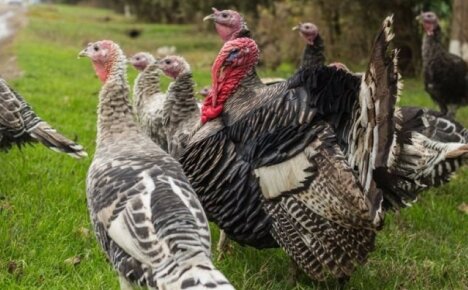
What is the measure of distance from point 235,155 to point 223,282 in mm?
1403

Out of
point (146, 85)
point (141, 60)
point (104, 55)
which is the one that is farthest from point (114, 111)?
point (141, 60)

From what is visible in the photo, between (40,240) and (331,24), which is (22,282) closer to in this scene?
(40,240)

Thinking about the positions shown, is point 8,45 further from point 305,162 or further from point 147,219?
point 147,219

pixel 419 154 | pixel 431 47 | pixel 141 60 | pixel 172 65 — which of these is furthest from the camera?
pixel 431 47

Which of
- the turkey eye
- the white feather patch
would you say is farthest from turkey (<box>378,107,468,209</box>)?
the turkey eye

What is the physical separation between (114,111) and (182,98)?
1.35 m

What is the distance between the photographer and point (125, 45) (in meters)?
20.7

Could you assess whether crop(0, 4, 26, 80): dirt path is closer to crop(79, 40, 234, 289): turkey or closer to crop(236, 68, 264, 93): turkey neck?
crop(236, 68, 264, 93): turkey neck

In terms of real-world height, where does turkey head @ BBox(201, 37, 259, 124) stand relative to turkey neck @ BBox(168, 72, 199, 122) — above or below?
above

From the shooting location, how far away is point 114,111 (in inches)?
151

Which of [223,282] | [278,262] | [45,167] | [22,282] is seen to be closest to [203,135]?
[278,262]

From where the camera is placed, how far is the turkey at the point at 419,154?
4.00m

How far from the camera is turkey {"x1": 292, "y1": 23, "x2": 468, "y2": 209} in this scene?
13.1 ft

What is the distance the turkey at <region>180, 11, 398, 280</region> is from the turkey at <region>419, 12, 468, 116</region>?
450 cm
